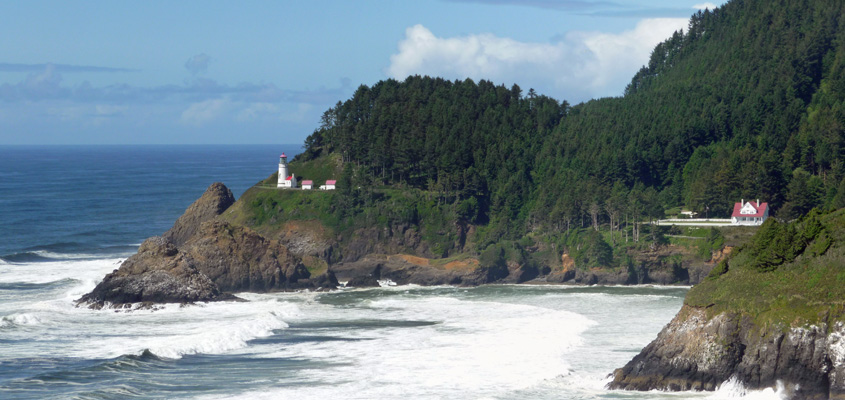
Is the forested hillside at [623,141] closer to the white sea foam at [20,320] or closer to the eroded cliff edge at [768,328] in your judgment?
the white sea foam at [20,320]

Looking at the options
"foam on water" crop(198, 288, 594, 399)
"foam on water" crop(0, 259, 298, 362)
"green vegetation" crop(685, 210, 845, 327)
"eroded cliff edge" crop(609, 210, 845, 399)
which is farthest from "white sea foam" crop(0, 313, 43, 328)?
"green vegetation" crop(685, 210, 845, 327)

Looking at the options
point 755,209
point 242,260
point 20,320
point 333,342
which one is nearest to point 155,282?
point 242,260

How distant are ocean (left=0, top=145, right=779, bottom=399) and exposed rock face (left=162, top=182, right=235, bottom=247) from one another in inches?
435

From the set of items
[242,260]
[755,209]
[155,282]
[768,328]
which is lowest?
[155,282]

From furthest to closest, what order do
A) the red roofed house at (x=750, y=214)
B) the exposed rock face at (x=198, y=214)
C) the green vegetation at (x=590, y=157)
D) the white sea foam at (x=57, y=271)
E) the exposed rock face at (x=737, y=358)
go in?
the exposed rock face at (x=198, y=214)
the green vegetation at (x=590, y=157)
the red roofed house at (x=750, y=214)
the white sea foam at (x=57, y=271)
the exposed rock face at (x=737, y=358)

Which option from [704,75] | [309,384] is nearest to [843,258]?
[309,384]

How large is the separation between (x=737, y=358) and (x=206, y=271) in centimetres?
5282

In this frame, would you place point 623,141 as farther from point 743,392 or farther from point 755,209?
point 743,392

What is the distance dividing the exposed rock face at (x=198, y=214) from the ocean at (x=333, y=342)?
11.0 m

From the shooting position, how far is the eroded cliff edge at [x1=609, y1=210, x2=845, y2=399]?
143 ft

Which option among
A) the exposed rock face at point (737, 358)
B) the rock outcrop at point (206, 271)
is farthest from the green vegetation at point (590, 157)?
the exposed rock face at point (737, 358)

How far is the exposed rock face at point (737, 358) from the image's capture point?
4328 centimetres

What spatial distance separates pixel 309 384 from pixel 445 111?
77.2m

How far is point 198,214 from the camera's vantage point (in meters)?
111
